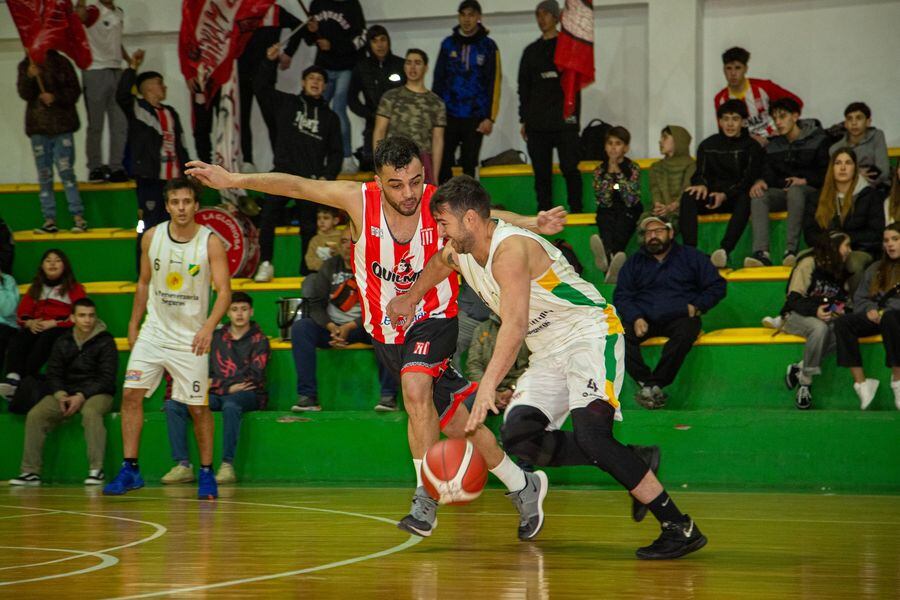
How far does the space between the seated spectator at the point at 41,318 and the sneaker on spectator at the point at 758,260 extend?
5.96 meters

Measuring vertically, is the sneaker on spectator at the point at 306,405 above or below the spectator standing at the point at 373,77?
below

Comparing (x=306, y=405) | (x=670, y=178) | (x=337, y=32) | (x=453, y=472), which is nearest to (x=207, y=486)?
(x=306, y=405)

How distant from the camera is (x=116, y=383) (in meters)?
10.5

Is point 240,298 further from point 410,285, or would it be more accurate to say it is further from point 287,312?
point 410,285

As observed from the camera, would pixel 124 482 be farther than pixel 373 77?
No

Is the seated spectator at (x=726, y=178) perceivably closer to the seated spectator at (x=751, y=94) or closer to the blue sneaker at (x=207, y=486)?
the seated spectator at (x=751, y=94)

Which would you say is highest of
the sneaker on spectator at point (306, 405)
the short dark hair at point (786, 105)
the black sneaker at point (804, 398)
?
the short dark hair at point (786, 105)

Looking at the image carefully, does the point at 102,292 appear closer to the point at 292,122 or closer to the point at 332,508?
the point at 292,122

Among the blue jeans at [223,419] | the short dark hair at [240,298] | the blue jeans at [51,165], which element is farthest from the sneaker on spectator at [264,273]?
the blue jeans at [51,165]

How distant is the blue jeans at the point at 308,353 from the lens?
9875 mm

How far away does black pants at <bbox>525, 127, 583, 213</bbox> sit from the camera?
1191 cm

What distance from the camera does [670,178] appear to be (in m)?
11.4

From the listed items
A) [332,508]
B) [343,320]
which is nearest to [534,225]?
[332,508]

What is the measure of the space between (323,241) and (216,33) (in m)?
2.95
